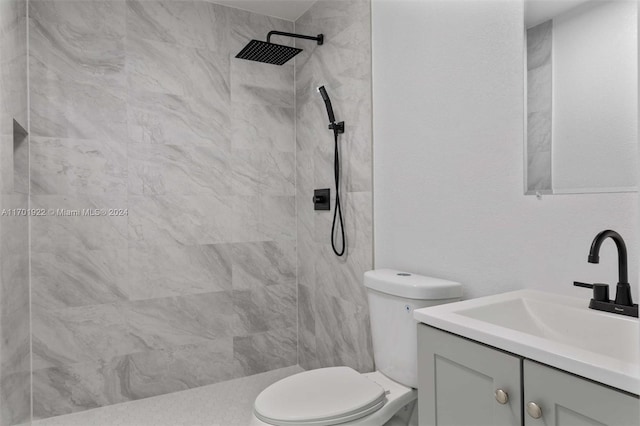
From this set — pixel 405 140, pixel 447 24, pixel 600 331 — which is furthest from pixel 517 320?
pixel 447 24

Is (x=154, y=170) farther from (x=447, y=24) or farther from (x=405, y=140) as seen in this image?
(x=447, y=24)

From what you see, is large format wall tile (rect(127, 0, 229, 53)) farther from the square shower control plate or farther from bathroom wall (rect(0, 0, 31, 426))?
the square shower control plate

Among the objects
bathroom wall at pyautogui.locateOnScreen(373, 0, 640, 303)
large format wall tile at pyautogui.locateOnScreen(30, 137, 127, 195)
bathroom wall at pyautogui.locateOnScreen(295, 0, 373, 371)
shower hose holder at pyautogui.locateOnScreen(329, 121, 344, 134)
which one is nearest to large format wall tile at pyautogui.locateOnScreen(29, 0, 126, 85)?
large format wall tile at pyautogui.locateOnScreen(30, 137, 127, 195)

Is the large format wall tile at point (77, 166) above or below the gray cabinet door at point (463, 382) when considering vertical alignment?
above

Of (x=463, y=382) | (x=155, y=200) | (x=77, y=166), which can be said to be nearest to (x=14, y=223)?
(x=77, y=166)

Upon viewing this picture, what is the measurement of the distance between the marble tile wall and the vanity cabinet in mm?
627

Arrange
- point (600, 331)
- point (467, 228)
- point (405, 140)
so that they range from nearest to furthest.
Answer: point (600, 331) → point (467, 228) → point (405, 140)

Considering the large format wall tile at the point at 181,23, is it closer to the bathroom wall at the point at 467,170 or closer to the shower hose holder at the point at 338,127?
the shower hose holder at the point at 338,127

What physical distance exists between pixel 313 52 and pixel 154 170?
1.20 m

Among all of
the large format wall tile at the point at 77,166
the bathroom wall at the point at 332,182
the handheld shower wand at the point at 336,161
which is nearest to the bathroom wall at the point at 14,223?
the large format wall tile at the point at 77,166

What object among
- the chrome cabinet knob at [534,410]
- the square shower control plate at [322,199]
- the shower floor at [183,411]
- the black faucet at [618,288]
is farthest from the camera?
the square shower control plate at [322,199]

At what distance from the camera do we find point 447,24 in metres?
1.67

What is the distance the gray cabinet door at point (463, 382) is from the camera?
904 millimetres

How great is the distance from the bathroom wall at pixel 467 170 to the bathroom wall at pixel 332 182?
0.11 metres
